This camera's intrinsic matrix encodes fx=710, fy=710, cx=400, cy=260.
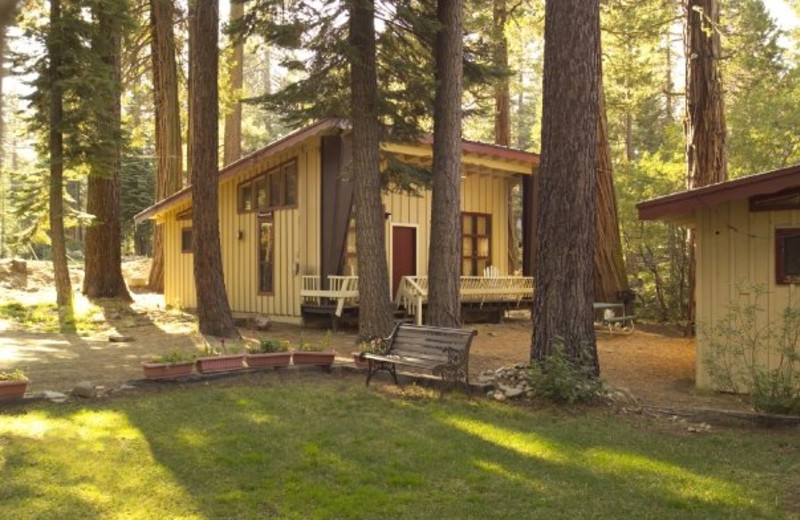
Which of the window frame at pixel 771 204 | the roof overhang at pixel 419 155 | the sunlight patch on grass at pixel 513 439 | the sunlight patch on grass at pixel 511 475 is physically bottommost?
the sunlight patch on grass at pixel 511 475

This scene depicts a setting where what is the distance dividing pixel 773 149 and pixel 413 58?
11.1 meters

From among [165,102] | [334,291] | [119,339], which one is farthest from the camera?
[165,102]

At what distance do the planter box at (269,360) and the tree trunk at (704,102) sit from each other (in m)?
9.39

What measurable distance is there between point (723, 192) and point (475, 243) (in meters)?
9.75

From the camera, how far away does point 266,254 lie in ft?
55.3

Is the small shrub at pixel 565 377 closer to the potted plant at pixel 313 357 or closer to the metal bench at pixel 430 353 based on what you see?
the metal bench at pixel 430 353

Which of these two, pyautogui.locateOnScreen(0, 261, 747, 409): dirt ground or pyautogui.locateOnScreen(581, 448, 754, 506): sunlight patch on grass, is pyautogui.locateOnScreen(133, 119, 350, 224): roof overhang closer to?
pyautogui.locateOnScreen(0, 261, 747, 409): dirt ground

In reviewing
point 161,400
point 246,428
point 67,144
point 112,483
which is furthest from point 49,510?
point 67,144

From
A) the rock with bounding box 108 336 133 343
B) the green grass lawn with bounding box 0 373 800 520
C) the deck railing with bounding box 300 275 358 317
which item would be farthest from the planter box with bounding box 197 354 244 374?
the deck railing with bounding box 300 275 358 317

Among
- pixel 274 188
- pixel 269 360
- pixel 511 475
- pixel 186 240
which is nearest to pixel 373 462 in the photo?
pixel 511 475

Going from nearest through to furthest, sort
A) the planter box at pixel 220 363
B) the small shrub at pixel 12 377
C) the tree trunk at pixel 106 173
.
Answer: the small shrub at pixel 12 377 → the planter box at pixel 220 363 → the tree trunk at pixel 106 173

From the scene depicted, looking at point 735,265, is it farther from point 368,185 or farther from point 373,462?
point 373,462

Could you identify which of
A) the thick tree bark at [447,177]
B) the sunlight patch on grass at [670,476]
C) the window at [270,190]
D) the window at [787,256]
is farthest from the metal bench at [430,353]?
the window at [270,190]

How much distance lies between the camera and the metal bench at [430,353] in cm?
768
